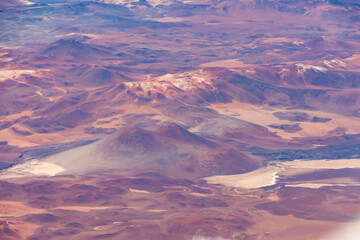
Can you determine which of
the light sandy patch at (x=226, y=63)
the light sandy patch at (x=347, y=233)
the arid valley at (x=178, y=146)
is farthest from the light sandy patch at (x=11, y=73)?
the light sandy patch at (x=347, y=233)

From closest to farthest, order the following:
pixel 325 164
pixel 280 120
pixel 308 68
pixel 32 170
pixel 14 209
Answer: pixel 14 209 < pixel 32 170 < pixel 325 164 < pixel 280 120 < pixel 308 68

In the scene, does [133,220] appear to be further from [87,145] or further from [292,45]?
[292,45]

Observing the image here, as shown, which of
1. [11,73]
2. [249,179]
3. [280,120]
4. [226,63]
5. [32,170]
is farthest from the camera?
[226,63]

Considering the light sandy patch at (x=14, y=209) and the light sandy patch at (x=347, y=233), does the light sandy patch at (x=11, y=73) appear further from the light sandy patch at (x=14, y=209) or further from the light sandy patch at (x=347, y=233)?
the light sandy patch at (x=347, y=233)

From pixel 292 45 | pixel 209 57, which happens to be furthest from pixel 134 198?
pixel 292 45

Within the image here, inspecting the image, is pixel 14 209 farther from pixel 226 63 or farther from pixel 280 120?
pixel 226 63

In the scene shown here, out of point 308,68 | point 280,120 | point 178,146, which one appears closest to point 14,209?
point 178,146

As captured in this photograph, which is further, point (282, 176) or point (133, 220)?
point (282, 176)
